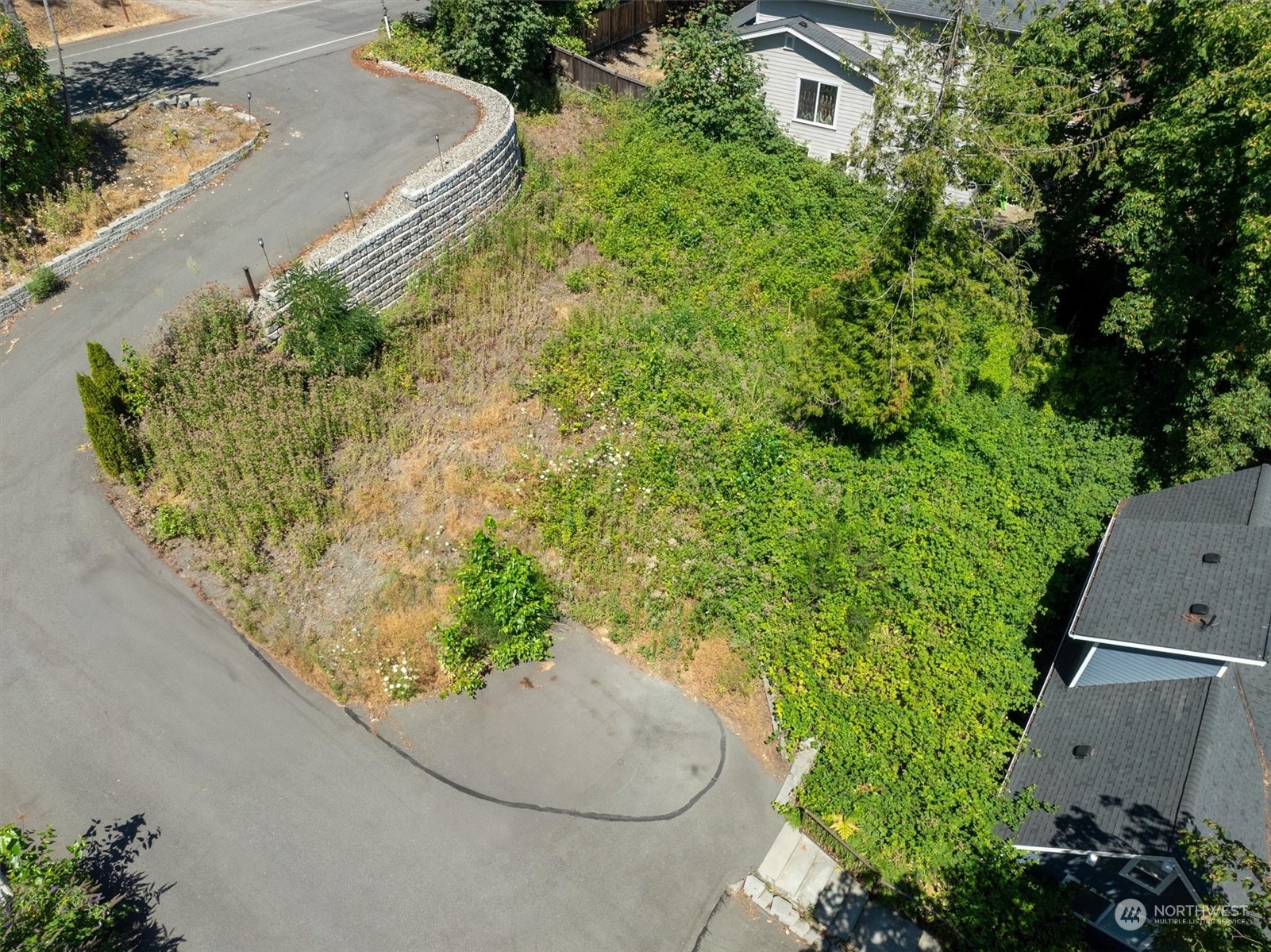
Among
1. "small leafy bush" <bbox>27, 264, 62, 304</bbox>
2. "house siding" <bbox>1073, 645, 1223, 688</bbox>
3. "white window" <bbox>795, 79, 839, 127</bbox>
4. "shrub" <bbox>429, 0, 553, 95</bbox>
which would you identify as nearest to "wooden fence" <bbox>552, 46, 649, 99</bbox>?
"shrub" <bbox>429, 0, 553, 95</bbox>

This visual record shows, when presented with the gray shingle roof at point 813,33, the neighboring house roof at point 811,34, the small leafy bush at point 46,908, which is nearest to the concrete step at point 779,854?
the small leafy bush at point 46,908

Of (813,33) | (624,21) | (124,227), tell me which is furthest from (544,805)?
(624,21)

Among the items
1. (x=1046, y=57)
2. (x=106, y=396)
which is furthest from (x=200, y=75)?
(x=1046, y=57)

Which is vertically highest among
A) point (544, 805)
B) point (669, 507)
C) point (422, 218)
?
point (422, 218)

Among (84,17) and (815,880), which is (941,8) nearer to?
(815,880)

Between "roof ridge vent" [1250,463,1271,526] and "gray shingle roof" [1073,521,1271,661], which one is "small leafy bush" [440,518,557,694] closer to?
"gray shingle roof" [1073,521,1271,661]
